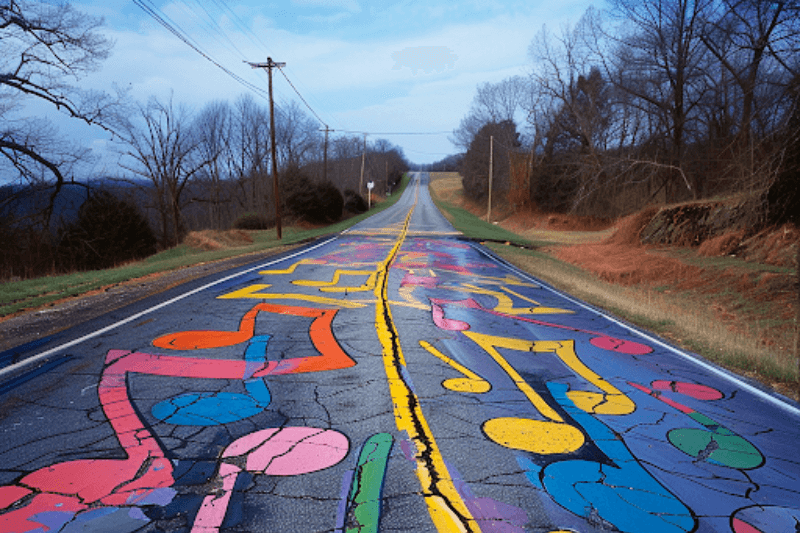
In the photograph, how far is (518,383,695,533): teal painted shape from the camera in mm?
2809

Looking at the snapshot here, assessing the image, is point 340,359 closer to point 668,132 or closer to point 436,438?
point 436,438

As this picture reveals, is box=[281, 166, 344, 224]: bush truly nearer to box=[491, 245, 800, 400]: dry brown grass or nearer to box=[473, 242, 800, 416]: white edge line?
box=[491, 245, 800, 400]: dry brown grass

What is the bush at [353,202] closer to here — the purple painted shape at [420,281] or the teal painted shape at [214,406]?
the purple painted shape at [420,281]

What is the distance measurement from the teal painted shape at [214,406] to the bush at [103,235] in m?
24.7

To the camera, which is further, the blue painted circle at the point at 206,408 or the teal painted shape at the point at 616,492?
the blue painted circle at the point at 206,408

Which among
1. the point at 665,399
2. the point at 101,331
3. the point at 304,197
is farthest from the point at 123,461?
the point at 304,197

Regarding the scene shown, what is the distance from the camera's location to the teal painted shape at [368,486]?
8.73ft

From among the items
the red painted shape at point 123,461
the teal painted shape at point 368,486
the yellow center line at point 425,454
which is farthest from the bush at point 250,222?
the teal painted shape at point 368,486

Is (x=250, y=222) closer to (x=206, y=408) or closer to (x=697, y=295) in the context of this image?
(x=697, y=295)

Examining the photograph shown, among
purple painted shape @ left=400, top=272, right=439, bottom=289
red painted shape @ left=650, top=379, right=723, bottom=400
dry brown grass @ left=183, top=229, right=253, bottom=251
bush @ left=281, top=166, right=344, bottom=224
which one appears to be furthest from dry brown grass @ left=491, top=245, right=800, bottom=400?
bush @ left=281, top=166, right=344, bottom=224

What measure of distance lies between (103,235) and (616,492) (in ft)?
101

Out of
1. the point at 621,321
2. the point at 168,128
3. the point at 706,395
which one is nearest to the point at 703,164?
the point at 621,321

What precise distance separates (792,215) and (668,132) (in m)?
13.1

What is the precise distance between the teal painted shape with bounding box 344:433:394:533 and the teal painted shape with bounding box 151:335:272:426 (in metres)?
1.14
